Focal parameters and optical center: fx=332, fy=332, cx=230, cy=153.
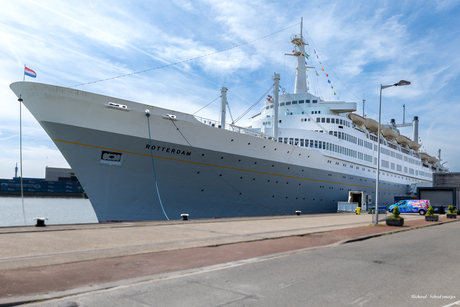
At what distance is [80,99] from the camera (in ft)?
49.8

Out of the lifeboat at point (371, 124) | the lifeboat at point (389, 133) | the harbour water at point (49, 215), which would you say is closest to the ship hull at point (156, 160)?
the harbour water at point (49, 215)

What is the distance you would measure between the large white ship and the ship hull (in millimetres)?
46

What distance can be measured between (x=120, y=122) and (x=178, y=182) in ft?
14.6

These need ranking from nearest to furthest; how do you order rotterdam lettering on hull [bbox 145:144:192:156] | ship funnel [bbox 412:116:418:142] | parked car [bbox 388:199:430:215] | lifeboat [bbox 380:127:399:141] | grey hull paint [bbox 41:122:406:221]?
grey hull paint [bbox 41:122:406:221]
rotterdam lettering on hull [bbox 145:144:192:156]
parked car [bbox 388:199:430:215]
lifeboat [bbox 380:127:399:141]
ship funnel [bbox 412:116:418:142]

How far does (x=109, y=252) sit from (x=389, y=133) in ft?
144

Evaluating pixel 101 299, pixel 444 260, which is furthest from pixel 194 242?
pixel 444 260

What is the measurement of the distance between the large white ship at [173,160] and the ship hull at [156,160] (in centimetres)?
5

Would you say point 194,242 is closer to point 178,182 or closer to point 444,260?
point 444,260

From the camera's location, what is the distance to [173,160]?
58.1 feet

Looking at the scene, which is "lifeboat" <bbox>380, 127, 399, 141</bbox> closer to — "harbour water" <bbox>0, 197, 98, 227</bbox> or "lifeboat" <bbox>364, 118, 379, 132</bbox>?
"lifeboat" <bbox>364, 118, 379, 132</bbox>

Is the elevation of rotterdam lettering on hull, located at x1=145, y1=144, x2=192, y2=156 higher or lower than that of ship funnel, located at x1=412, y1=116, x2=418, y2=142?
lower

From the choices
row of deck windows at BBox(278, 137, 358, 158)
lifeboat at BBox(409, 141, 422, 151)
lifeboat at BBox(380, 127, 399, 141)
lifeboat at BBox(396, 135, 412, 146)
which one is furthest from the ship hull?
lifeboat at BBox(409, 141, 422, 151)

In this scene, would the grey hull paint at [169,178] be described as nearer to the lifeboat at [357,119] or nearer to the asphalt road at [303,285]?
the asphalt road at [303,285]

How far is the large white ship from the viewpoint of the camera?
15.5 metres
